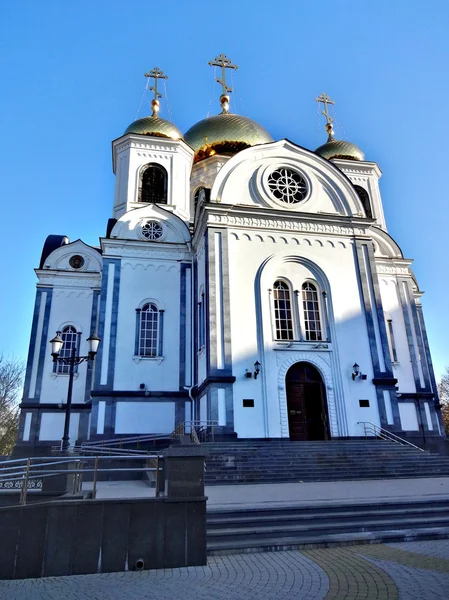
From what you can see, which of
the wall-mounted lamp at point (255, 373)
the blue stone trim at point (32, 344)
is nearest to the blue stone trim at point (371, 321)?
the wall-mounted lamp at point (255, 373)

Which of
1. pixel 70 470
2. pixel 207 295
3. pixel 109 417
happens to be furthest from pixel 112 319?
pixel 70 470

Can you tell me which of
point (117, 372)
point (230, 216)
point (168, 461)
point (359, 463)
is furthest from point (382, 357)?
point (168, 461)

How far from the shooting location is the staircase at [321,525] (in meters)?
6.83

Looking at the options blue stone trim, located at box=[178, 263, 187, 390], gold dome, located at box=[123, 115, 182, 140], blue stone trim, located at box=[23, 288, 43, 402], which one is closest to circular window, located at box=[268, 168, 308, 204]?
blue stone trim, located at box=[178, 263, 187, 390]

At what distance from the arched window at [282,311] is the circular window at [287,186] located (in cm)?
413

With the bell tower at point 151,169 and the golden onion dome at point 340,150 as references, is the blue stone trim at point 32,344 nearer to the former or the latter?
the bell tower at point 151,169

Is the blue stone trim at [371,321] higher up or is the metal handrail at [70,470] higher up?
the blue stone trim at [371,321]

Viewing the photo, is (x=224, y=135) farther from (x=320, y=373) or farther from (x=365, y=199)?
(x=320, y=373)

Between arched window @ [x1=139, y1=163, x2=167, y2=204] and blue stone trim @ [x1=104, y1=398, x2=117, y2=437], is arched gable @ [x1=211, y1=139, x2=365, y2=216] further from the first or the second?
blue stone trim @ [x1=104, y1=398, x2=117, y2=437]

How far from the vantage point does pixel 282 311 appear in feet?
60.3

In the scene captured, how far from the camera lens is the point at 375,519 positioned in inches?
→ 301

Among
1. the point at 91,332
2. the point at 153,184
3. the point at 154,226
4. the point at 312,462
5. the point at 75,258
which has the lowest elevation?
the point at 312,462

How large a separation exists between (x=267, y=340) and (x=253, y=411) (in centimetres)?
268

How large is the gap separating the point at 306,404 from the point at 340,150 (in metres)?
17.7
